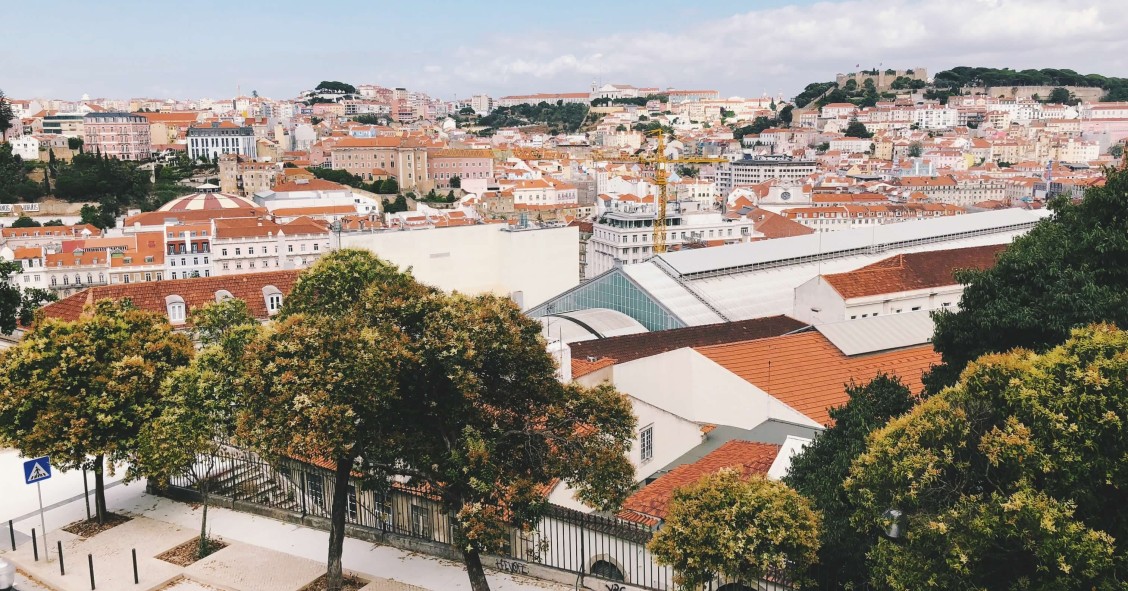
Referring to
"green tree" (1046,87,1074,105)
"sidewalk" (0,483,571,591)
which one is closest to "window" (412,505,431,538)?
"sidewalk" (0,483,571,591)

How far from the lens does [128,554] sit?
1249 cm

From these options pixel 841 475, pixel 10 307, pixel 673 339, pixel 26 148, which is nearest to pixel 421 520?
pixel 841 475

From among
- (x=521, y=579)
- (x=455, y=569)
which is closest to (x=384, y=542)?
(x=455, y=569)

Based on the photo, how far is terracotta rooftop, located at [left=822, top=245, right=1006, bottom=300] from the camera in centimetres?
3038

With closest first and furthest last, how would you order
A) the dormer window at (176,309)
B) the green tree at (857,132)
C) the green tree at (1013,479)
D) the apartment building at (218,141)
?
the green tree at (1013,479) < the dormer window at (176,309) < the apartment building at (218,141) < the green tree at (857,132)

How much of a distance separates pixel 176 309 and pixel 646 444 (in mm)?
17395

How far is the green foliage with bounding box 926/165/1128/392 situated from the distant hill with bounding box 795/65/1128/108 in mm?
169098

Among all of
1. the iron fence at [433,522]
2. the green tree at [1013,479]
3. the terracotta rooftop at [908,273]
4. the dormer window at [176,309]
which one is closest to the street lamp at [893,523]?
the green tree at [1013,479]

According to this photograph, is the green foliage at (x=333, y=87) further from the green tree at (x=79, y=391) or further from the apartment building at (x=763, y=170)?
the green tree at (x=79, y=391)

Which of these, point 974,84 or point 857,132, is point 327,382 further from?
point 974,84

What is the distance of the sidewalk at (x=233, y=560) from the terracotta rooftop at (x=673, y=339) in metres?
8.44

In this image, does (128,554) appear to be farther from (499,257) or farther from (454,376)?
(499,257)

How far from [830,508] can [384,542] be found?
6275 mm

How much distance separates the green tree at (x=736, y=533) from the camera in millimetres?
8992
